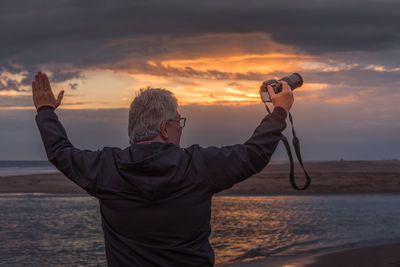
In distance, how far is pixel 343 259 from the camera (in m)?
9.15

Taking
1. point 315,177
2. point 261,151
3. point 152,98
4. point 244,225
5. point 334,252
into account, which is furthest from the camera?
point 315,177

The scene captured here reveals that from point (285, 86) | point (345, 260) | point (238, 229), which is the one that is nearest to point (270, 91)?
point (285, 86)

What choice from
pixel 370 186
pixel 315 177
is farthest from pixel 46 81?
pixel 315 177

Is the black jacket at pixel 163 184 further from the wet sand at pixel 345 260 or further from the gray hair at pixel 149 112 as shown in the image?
the wet sand at pixel 345 260

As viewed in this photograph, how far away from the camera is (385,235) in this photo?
12023mm

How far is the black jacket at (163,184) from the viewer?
2.01 meters

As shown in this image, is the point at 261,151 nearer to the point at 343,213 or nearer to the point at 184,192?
the point at 184,192

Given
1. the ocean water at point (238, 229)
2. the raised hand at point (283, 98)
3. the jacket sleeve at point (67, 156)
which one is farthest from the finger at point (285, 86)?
the ocean water at point (238, 229)

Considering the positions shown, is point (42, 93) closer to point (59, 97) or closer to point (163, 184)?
point (59, 97)

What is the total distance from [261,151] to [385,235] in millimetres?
11150

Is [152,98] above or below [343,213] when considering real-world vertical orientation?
above

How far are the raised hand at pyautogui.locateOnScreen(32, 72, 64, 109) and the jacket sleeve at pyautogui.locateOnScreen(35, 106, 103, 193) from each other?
0.23 feet

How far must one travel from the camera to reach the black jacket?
2.01 m

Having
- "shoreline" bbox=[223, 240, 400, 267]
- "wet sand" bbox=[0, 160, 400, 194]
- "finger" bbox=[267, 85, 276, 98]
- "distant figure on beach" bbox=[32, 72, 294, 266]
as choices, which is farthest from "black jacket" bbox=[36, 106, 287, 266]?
"wet sand" bbox=[0, 160, 400, 194]
